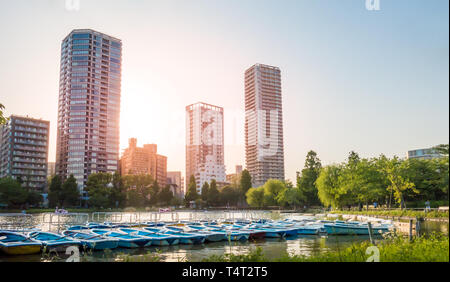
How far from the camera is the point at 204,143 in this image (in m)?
143

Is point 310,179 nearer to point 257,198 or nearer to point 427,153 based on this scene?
point 257,198

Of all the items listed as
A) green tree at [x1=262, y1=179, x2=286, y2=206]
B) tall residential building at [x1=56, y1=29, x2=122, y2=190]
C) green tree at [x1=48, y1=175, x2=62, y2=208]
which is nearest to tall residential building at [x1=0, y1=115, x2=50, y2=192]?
tall residential building at [x1=56, y1=29, x2=122, y2=190]

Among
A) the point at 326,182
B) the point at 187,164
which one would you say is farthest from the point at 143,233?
the point at 187,164

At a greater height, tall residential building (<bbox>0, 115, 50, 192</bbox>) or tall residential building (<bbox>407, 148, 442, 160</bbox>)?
tall residential building (<bbox>0, 115, 50, 192</bbox>)

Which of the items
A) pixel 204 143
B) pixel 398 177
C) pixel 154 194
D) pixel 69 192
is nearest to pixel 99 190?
pixel 69 192

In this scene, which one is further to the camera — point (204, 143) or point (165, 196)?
point (204, 143)

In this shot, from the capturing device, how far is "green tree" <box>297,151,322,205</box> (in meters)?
70.1

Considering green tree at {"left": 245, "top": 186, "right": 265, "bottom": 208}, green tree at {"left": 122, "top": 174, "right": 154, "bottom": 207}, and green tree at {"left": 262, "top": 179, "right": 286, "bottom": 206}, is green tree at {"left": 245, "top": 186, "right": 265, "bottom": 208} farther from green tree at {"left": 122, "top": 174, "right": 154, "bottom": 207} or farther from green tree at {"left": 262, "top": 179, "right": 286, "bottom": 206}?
green tree at {"left": 122, "top": 174, "right": 154, "bottom": 207}

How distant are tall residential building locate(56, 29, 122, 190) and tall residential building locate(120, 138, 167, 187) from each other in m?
38.5

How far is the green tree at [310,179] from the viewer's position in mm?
70125

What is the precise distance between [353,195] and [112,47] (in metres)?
78.3

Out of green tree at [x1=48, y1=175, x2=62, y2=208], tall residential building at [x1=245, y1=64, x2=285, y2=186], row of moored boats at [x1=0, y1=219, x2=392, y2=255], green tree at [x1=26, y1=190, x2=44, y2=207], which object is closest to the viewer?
row of moored boats at [x1=0, y1=219, x2=392, y2=255]

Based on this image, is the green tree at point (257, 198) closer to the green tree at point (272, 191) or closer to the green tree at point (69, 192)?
the green tree at point (272, 191)

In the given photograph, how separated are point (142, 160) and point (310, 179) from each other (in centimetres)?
8597
